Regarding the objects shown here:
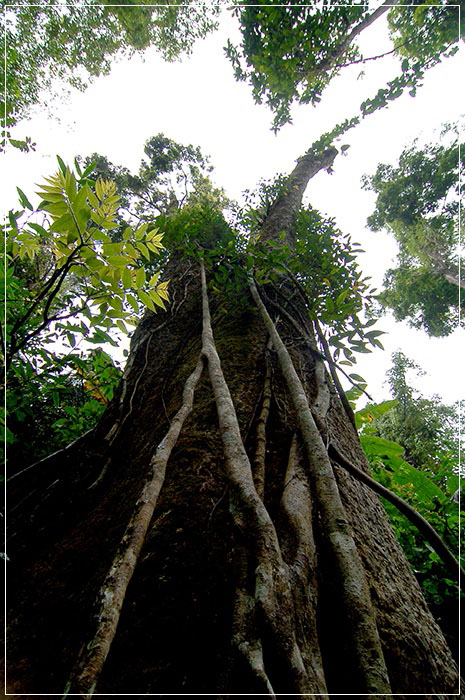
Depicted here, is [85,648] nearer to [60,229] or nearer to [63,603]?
[63,603]

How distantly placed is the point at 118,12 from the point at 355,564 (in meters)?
9.76

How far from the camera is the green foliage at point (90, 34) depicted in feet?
23.3

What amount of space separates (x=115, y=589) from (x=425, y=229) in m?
15.3

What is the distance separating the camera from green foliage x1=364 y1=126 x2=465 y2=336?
39.0 feet

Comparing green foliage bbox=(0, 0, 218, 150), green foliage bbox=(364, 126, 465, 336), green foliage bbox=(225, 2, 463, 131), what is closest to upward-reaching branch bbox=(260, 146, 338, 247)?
green foliage bbox=(225, 2, 463, 131)

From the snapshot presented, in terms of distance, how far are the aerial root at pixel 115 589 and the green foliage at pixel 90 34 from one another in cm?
888

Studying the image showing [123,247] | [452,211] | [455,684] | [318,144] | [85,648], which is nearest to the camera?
[85,648]

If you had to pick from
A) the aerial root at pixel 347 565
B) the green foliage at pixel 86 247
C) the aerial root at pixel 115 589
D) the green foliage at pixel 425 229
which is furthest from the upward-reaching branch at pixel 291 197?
the green foliage at pixel 425 229

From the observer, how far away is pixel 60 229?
92cm

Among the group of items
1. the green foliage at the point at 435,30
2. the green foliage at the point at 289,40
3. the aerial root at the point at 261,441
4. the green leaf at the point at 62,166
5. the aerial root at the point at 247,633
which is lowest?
the aerial root at the point at 247,633

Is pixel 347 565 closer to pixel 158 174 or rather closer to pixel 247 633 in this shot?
pixel 247 633

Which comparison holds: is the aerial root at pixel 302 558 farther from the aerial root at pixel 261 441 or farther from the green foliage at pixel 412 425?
the green foliage at pixel 412 425

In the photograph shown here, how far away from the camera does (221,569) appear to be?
0.74 meters

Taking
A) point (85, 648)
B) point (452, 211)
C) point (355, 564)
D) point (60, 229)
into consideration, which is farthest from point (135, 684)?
point (452, 211)
